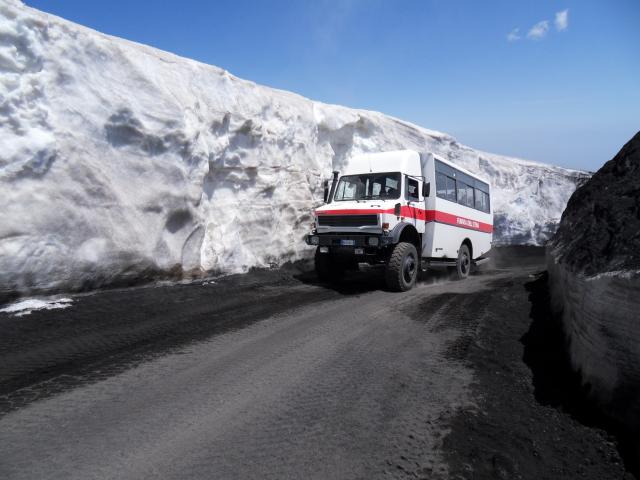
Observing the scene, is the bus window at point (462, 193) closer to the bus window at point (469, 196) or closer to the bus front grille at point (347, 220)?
the bus window at point (469, 196)

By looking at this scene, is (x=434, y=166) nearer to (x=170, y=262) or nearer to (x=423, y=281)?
(x=423, y=281)

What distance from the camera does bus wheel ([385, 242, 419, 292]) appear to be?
877cm

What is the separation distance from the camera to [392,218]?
8.93 meters

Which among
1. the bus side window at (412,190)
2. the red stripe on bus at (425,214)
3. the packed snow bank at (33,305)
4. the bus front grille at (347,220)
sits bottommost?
the packed snow bank at (33,305)

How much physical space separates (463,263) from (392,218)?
3.98m

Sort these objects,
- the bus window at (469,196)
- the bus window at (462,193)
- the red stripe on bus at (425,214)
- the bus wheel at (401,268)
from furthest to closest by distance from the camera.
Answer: the bus window at (469,196) < the bus window at (462,193) < the red stripe on bus at (425,214) < the bus wheel at (401,268)

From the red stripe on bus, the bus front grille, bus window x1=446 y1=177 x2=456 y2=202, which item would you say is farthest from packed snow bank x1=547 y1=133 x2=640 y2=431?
bus window x1=446 y1=177 x2=456 y2=202

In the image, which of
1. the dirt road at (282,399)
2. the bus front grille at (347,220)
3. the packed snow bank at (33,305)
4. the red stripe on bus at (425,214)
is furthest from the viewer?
the red stripe on bus at (425,214)

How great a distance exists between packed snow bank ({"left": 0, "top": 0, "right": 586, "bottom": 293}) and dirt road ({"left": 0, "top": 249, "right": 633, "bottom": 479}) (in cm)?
161

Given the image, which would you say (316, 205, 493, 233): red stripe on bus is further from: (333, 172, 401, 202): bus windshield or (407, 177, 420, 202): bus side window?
(333, 172, 401, 202): bus windshield

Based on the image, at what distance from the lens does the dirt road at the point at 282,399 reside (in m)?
2.68

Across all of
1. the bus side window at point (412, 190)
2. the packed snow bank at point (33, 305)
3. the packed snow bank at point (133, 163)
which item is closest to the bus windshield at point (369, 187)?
the bus side window at point (412, 190)

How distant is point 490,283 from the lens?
974 centimetres

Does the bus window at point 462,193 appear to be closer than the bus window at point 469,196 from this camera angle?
Yes
